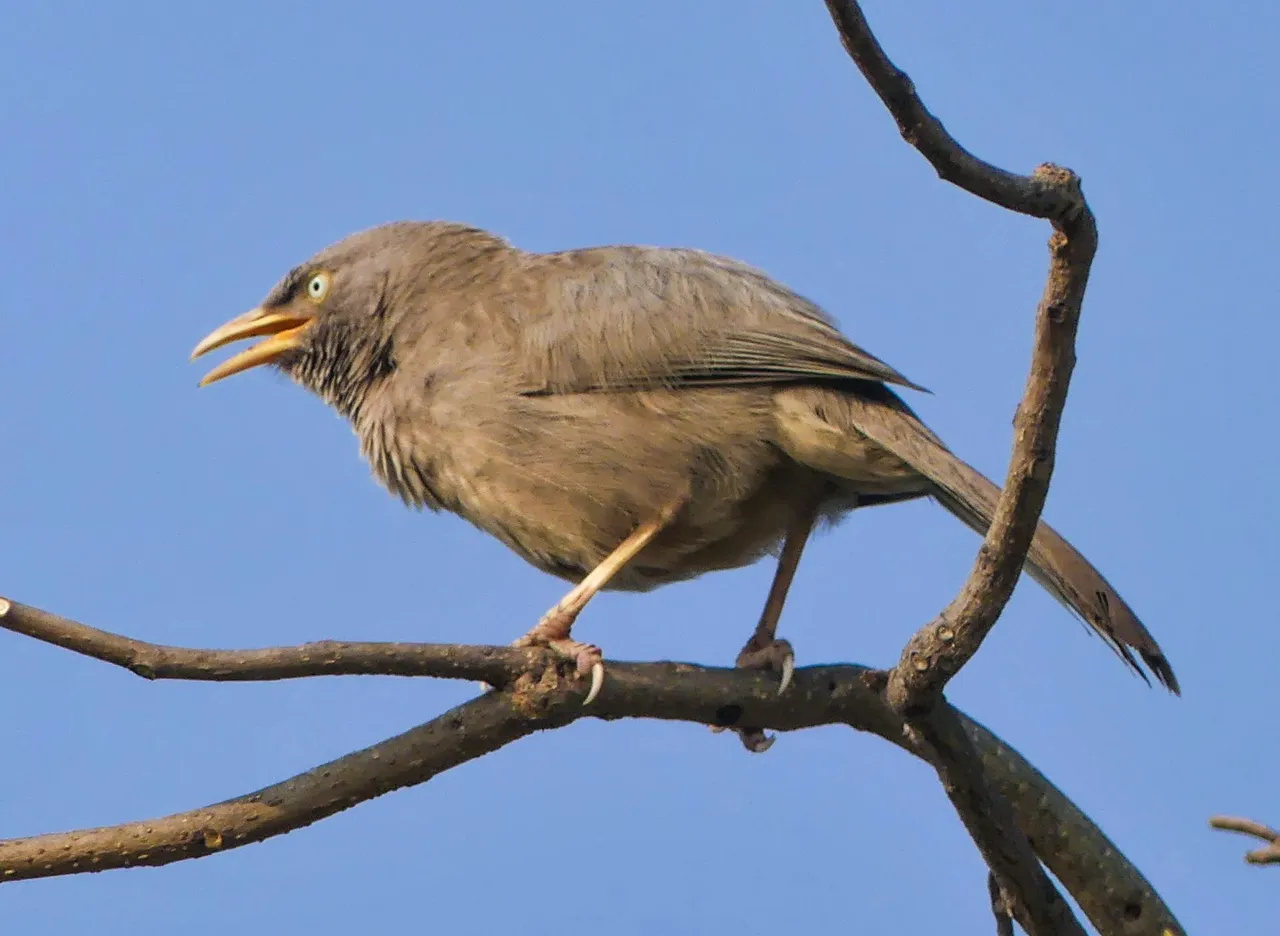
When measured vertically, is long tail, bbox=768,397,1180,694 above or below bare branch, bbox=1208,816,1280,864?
above

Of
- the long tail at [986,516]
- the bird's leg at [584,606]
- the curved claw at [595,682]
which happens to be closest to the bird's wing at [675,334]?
the long tail at [986,516]

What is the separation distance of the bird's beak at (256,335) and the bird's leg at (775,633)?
2.23 m

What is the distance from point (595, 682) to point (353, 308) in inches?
101

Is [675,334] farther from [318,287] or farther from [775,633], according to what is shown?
[318,287]

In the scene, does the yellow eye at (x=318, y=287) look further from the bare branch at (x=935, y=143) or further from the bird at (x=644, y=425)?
the bare branch at (x=935, y=143)

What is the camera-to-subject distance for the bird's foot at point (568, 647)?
14.0 ft

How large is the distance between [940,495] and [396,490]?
2111 millimetres

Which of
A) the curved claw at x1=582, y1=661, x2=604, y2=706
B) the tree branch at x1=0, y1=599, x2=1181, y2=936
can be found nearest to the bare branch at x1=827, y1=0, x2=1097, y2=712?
the tree branch at x1=0, y1=599, x2=1181, y2=936

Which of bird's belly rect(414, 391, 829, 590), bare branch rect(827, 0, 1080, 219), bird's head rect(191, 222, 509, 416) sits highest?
bird's head rect(191, 222, 509, 416)

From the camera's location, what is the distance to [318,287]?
6.47 metres

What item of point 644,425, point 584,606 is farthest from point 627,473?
point 584,606

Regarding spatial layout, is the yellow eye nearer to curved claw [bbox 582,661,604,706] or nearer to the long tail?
the long tail

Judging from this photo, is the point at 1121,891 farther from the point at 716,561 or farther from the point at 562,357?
the point at 562,357

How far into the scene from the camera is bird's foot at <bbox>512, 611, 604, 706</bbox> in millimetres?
4270
